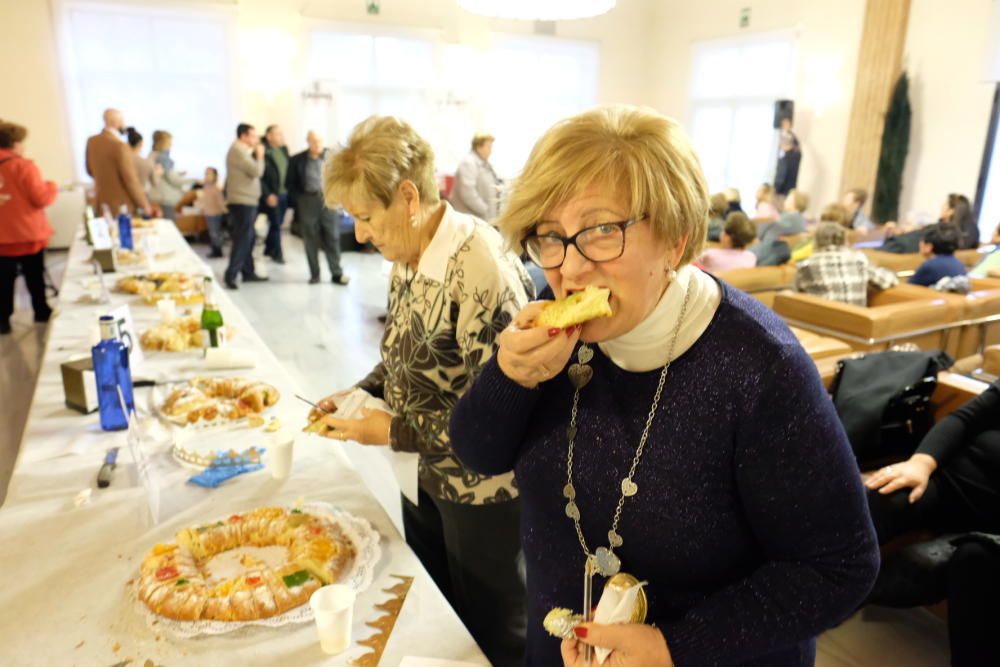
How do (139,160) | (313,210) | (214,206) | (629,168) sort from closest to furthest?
(629,168)
(313,210)
(139,160)
(214,206)

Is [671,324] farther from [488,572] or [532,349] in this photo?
[488,572]

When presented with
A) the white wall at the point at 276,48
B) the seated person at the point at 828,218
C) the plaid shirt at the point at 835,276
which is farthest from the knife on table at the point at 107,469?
the white wall at the point at 276,48

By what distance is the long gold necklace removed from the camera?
0.86 m

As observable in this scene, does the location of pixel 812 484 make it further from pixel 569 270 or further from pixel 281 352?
pixel 281 352

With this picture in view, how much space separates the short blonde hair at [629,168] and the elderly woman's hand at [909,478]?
5.19ft

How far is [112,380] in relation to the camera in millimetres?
1772

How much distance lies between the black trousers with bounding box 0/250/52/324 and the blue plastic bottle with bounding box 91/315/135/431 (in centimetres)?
411

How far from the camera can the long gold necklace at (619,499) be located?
859 millimetres

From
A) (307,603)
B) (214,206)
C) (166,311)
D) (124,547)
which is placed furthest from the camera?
(214,206)

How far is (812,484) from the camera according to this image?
2.53 feet

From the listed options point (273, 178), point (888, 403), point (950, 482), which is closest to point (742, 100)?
point (273, 178)

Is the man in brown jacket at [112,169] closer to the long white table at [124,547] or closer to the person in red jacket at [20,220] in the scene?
the person in red jacket at [20,220]

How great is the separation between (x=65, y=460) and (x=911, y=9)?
9540 millimetres

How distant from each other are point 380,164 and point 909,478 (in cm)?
175
